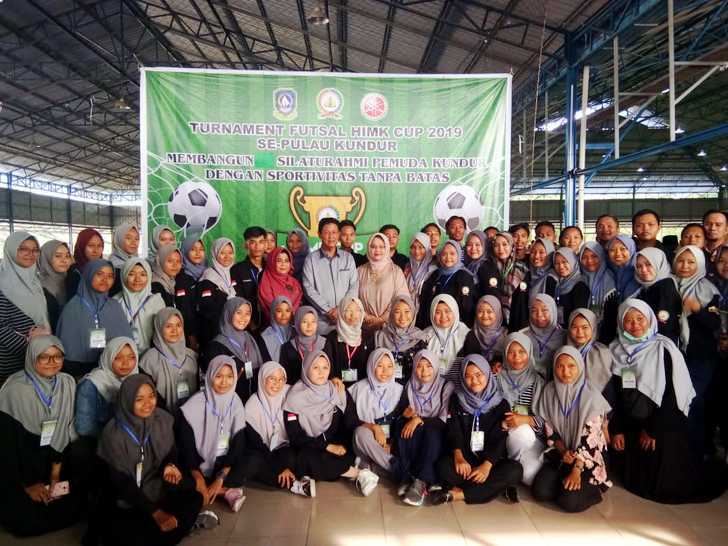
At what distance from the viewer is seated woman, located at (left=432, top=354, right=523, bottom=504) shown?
2797 mm

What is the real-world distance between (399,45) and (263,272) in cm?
627

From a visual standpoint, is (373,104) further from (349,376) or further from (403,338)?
(349,376)

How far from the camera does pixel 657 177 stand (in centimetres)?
2302

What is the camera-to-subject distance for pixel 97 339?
2.96m

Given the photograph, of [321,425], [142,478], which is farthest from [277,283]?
[142,478]

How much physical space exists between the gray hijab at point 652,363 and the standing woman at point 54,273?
355 centimetres

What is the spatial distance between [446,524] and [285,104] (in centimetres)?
392

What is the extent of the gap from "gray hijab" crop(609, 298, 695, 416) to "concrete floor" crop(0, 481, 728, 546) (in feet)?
2.00

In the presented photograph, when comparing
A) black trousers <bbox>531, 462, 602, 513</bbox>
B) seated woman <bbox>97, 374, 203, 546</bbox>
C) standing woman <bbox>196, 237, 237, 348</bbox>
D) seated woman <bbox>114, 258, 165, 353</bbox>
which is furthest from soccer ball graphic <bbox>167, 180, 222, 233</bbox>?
black trousers <bbox>531, 462, 602, 513</bbox>

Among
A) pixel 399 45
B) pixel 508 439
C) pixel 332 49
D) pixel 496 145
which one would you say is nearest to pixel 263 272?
pixel 508 439

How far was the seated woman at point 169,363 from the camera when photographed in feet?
9.97

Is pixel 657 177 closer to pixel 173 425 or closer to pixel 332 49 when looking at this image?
pixel 332 49

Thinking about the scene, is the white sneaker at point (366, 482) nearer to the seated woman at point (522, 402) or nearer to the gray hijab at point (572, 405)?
the seated woman at point (522, 402)

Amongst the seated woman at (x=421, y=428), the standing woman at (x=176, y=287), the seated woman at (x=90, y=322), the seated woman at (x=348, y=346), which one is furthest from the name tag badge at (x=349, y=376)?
the seated woman at (x=90, y=322)
